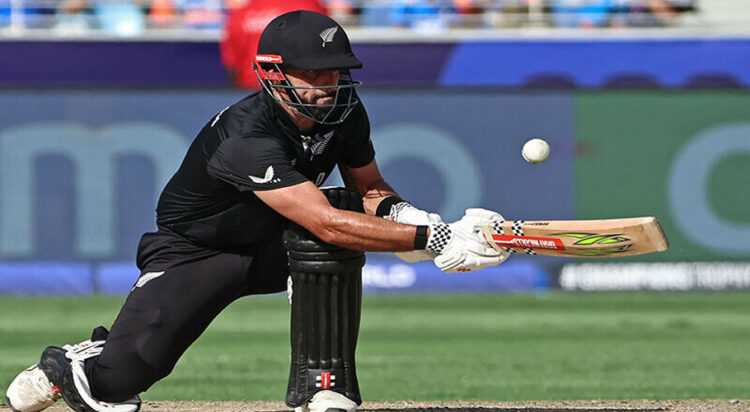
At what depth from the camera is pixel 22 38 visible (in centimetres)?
1591

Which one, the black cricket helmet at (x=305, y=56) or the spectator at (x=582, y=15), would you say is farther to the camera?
the spectator at (x=582, y=15)

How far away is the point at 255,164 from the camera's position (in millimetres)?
5699

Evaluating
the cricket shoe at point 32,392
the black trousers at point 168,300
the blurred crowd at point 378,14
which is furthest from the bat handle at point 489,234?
the blurred crowd at point 378,14

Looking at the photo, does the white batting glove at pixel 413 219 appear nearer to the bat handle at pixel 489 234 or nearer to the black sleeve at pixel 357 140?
the bat handle at pixel 489 234

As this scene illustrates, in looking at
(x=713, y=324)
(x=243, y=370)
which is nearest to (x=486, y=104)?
(x=713, y=324)

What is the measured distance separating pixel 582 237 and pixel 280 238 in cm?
173

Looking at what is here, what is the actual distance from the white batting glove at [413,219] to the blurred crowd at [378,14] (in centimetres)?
1078

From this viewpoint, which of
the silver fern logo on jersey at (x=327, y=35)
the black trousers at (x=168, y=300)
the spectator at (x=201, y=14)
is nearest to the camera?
the silver fern logo on jersey at (x=327, y=35)

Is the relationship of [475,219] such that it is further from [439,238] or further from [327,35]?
[327,35]

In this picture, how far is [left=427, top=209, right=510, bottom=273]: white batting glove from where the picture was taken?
5504 mm

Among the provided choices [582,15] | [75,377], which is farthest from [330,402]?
[582,15]

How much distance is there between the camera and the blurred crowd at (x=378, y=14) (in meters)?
16.8

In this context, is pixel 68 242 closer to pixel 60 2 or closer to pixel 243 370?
pixel 60 2

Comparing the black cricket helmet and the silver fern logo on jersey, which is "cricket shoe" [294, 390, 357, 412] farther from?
the silver fern logo on jersey
